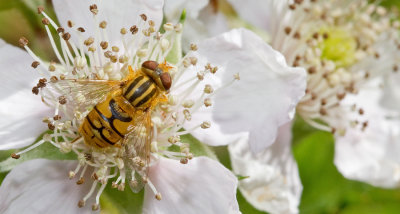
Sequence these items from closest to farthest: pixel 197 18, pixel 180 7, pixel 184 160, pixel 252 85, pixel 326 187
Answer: pixel 184 160
pixel 252 85
pixel 180 7
pixel 197 18
pixel 326 187

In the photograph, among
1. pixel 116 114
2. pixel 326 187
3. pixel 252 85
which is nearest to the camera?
pixel 116 114

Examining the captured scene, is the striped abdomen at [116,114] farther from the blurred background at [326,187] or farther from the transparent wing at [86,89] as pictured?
the blurred background at [326,187]

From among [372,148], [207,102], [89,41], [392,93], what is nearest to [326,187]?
[372,148]

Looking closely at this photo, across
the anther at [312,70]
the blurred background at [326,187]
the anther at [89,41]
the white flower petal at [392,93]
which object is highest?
the anther at [89,41]

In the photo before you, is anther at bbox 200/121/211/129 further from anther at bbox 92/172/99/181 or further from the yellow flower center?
the yellow flower center

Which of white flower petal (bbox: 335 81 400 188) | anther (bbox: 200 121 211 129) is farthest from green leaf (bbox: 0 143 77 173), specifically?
white flower petal (bbox: 335 81 400 188)

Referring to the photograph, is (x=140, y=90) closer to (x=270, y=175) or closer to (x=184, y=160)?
(x=184, y=160)

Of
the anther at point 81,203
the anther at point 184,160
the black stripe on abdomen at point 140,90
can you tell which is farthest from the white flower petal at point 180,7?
the anther at point 81,203

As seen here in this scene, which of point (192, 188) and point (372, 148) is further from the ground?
point (192, 188)
